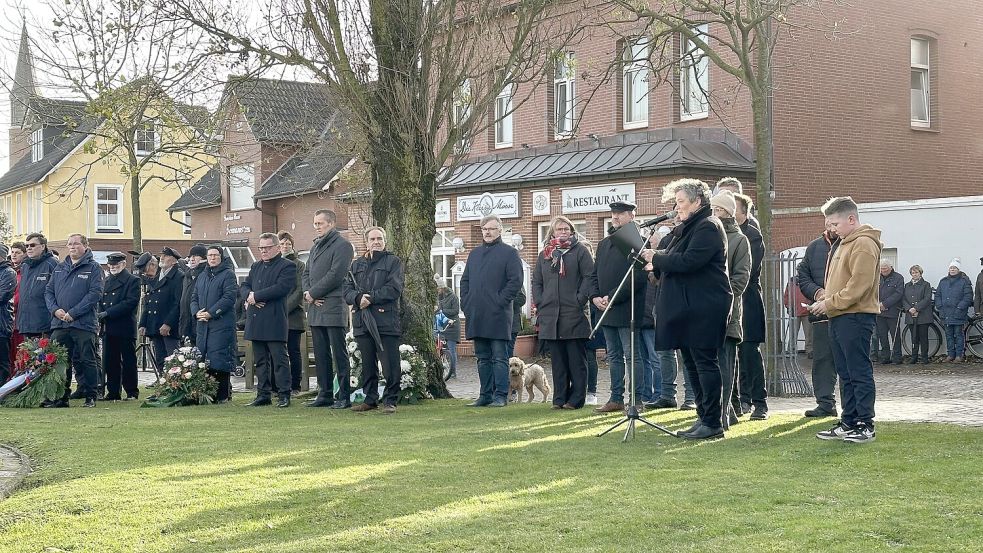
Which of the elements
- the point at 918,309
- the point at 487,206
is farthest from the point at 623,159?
the point at 918,309

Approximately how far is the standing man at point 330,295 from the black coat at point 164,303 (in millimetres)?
3394

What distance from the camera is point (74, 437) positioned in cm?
1092

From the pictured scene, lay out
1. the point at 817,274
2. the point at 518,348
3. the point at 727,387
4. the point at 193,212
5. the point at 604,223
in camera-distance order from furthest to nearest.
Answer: the point at 193,212 → the point at 604,223 → the point at 518,348 → the point at 817,274 → the point at 727,387

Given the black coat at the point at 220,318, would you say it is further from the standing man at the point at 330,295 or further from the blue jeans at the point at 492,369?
the blue jeans at the point at 492,369

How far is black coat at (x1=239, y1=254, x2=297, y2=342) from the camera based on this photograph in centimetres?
1435

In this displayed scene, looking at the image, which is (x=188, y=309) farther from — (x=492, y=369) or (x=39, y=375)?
(x=492, y=369)

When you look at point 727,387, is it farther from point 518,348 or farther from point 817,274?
point 518,348

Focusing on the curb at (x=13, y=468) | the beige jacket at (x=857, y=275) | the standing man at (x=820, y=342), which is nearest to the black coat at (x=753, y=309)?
the standing man at (x=820, y=342)

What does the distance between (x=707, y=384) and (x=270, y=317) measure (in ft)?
20.8

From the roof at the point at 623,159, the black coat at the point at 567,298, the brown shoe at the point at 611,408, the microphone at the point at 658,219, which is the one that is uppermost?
the roof at the point at 623,159

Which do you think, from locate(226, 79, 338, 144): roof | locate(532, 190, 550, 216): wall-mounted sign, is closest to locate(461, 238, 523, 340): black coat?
locate(226, 79, 338, 144): roof

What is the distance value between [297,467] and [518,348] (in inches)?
596

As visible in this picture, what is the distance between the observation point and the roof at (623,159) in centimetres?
2533

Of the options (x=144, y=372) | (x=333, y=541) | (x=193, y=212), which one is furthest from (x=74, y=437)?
(x=193, y=212)
